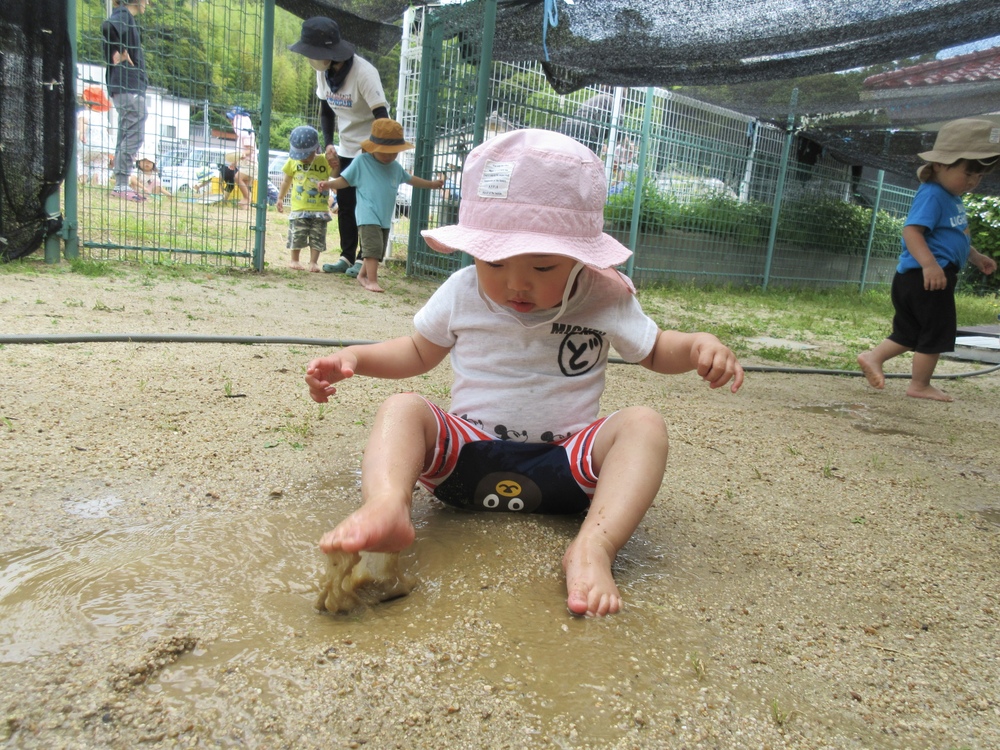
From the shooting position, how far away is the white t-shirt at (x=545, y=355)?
1778mm

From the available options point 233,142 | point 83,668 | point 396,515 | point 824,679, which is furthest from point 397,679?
point 233,142

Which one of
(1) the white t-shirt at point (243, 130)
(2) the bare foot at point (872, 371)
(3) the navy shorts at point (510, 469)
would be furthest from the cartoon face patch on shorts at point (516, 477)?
(1) the white t-shirt at point (243, 130)

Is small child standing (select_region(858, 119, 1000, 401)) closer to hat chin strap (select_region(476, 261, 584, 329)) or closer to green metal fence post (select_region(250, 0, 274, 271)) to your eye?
hat chin strap (select_region(476, 261, 584, 329))

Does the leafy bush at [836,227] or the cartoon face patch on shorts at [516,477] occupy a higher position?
the leafy bush at [836,227]

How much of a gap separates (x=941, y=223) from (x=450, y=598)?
11.8ft

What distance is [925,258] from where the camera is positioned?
12.5 ft

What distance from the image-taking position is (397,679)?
111 cm

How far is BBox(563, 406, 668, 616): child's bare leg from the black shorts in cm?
288

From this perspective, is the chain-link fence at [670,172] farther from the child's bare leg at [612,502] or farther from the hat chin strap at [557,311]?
the child's bare leg at [612,502]

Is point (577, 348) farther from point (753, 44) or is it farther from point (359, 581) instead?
point (753, 44)

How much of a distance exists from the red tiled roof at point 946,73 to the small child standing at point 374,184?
3.95 metres

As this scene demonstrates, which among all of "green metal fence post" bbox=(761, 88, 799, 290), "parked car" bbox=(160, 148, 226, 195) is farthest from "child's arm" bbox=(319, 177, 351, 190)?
"green metal fence post" bbox=(761, 88, 799, 290)

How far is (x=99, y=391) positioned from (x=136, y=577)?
133 centimetres

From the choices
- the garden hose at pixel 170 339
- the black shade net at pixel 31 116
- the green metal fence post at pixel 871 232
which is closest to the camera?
the garden hose at pixel 170 339
